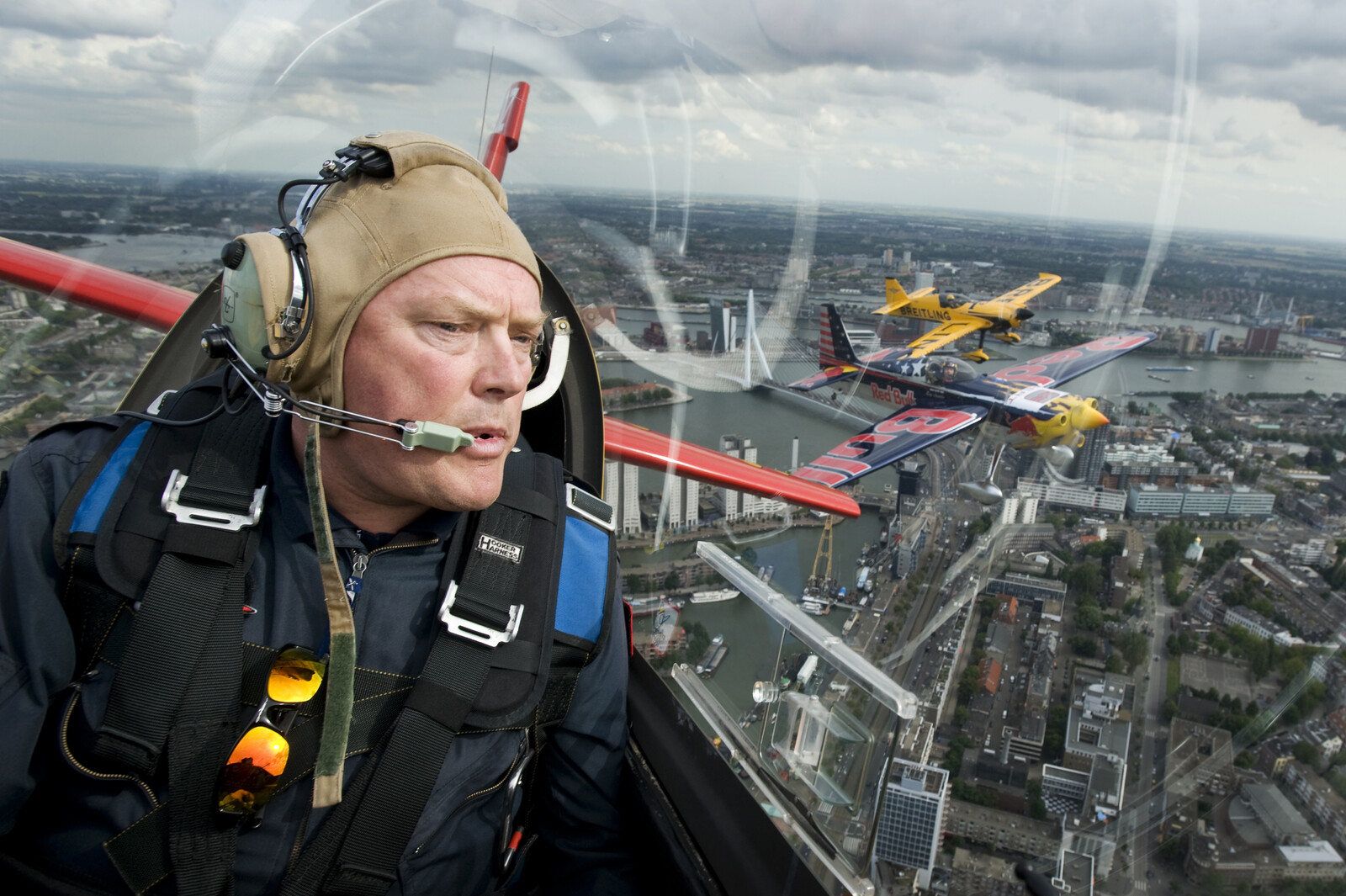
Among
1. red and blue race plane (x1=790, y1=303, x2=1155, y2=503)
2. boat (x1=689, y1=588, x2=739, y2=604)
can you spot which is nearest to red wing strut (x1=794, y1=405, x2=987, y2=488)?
red and blue race plane (x1=790, y1=303, x2=1155, y2=503)

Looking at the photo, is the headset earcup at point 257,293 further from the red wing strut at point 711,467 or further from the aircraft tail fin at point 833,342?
the aircraft tail fin at point 833,342

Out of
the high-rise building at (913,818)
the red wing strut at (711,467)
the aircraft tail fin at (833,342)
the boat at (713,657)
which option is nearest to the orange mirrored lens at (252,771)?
the high-rise building at (913,818)

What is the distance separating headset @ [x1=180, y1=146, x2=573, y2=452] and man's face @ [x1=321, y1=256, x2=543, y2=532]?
0.10 ft

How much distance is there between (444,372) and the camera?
2.93 feet

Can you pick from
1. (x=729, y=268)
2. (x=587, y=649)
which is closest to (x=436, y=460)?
(x=587, y=649)

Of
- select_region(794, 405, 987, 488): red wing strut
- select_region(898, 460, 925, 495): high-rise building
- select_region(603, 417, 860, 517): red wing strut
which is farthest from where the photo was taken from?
select_region(794, 405, 987, 488): red wing strut

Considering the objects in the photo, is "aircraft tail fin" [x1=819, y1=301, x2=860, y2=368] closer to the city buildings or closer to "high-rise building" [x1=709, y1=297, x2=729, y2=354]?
"high-rise building" [x1=709, y1=297, x2=729, y2=354]

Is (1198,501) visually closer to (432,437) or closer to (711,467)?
(432,437)

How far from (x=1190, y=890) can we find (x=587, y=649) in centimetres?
79

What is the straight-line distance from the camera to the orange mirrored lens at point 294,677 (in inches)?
35.3

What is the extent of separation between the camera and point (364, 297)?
879 mm

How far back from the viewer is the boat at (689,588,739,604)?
5.93ft

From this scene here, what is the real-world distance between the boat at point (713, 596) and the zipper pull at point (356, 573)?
985mm

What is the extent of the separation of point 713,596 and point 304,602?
1075 mm
